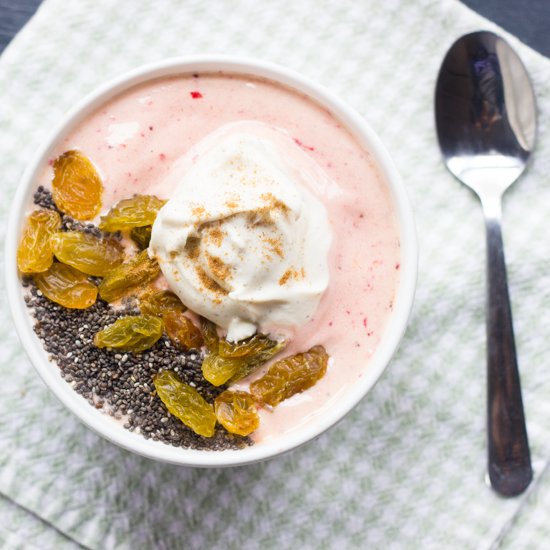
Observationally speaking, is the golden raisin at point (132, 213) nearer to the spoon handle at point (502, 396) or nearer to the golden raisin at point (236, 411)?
the golden raisin at point (236, 411)

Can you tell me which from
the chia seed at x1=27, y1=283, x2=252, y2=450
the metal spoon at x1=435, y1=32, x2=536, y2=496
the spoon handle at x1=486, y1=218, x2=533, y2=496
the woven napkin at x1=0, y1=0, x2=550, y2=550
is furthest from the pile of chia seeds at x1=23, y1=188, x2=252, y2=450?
the metal spoon at x1=435, y1=32, x2=536, y2=496

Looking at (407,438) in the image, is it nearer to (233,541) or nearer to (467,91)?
(233,541)

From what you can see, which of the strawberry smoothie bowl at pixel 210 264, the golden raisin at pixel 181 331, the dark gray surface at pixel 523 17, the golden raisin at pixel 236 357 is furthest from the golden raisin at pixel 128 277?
the dark gray surface at pixel 523 17

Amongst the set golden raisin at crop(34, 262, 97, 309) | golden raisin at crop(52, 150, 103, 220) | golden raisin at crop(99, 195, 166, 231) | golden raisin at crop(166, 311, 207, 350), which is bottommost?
golden raisin at crop(166, 311, 207, 350)

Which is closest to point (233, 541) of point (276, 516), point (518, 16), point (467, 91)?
point (276, 516)

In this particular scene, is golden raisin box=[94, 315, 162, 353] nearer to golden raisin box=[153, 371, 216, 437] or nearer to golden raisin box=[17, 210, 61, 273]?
golden raisin box=[153, 371, 216, 437]

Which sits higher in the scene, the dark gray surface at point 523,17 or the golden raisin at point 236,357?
the dark gray surface at point 523,17

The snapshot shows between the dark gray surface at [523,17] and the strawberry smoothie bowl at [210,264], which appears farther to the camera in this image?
the dark gray surface at [523,17]
